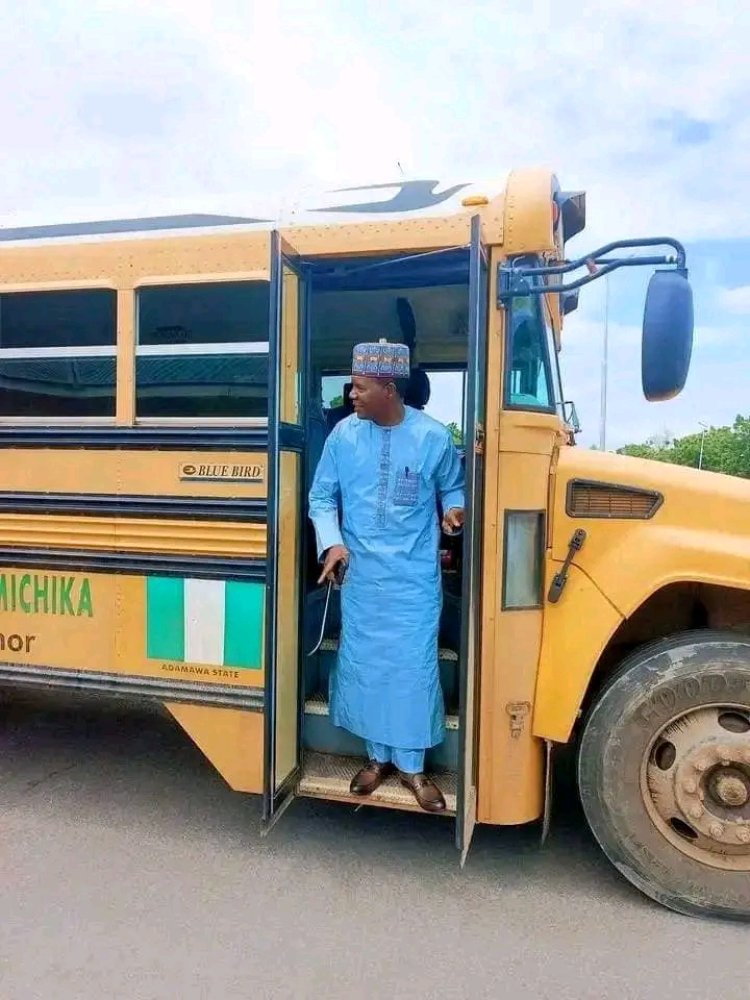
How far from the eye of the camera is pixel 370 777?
2.99m

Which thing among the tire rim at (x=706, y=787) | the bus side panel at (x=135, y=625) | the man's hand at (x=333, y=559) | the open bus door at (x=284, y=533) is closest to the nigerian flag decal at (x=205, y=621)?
the bus side panel at (x=135, y=625)

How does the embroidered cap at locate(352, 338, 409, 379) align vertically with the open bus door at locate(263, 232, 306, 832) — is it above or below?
above

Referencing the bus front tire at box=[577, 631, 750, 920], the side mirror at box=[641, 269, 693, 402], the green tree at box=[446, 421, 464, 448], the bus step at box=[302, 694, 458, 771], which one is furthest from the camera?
the green tree at box=[446, 421, 464, 448]

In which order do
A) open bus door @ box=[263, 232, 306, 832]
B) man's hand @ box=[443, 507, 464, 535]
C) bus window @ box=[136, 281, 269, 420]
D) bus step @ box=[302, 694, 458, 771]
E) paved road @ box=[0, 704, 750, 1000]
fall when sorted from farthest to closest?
bus step @ box=[302, 694, 458, 771] < bus window @ box=[136, 281, 269, 420] < man's hand @ box=[443, 507, 464, 535] < open bus door @ box=[263, 232, 306, 832] < paved road @ box=[0, 704, 750, 1000]

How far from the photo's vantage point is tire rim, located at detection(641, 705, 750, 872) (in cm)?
269

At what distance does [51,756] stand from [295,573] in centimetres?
205

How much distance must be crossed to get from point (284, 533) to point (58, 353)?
125 cm

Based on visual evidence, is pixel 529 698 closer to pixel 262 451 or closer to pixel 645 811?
pixel 645 811

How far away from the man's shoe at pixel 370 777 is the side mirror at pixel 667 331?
1.70 metres

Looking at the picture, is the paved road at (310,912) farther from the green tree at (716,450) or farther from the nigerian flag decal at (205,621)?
the green tree at (716,450)

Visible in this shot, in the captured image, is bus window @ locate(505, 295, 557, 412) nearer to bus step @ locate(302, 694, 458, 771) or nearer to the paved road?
bus step @ locate(302, 694, 458, 771)

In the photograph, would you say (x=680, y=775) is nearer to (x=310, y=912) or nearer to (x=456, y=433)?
(x=310, y=912)

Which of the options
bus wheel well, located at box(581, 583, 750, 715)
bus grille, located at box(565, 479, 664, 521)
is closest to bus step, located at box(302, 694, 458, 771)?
bus wheel well, located at box(581, 583, 750, 715)

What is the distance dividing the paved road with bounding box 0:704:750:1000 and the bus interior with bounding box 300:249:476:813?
33 centimetres
